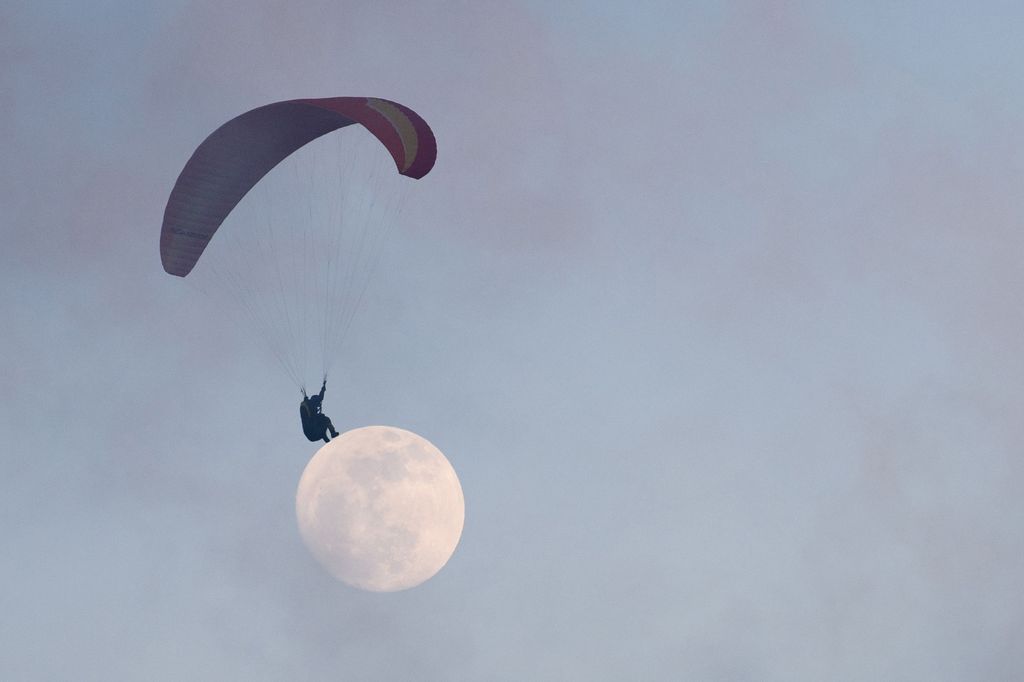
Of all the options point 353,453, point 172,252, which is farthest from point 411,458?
point 172,252

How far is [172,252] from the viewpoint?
152 feet

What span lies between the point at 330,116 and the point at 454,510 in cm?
1179

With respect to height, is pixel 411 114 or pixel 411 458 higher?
pixel 411 114

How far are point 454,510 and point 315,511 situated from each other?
160 inches

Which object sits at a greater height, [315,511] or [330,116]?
[330,116]

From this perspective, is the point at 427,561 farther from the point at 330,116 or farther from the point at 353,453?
the point at 330,116

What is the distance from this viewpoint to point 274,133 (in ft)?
147

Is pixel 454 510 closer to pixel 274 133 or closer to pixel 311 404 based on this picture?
pixel 311 404

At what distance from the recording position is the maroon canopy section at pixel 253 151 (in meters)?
44.0

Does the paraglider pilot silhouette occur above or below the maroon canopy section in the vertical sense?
below

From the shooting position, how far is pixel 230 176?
45531mm

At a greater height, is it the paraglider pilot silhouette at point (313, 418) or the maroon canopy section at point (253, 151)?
the maroon canopy section at point (253, 151)

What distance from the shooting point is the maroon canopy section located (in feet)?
144

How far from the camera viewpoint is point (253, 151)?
4519cm
